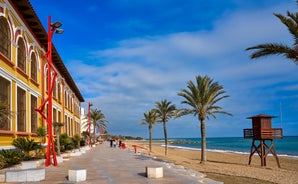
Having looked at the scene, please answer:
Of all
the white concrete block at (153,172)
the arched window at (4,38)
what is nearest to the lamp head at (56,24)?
the arched window at (4,38)

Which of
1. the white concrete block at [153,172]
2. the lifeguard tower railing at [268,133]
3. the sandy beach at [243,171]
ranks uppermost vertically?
the lifeguard tower railing at [268,133]

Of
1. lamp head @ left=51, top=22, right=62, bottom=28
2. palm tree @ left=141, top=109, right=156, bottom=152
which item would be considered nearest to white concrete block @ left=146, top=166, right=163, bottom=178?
Answer: lamp head @ left=51, top=22, right=62, bottom=28

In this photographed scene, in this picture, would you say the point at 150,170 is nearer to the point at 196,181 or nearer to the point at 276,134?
the point at 196,181

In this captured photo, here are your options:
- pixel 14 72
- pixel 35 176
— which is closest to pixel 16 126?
pixel 14 72

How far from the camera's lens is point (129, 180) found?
1270 cm

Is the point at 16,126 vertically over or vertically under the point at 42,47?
under

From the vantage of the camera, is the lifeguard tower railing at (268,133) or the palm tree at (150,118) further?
the palm tree at (150,118)

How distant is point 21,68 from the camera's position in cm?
2230

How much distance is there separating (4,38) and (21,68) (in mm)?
3719

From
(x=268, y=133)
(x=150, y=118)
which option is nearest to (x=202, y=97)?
(x=268, y=133)

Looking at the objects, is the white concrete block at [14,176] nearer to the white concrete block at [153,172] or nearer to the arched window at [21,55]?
the white concrete block at [153,172]

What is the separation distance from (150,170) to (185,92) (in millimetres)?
16363

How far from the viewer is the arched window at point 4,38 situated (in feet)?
60.3

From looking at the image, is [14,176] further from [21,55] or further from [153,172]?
[21,55]
